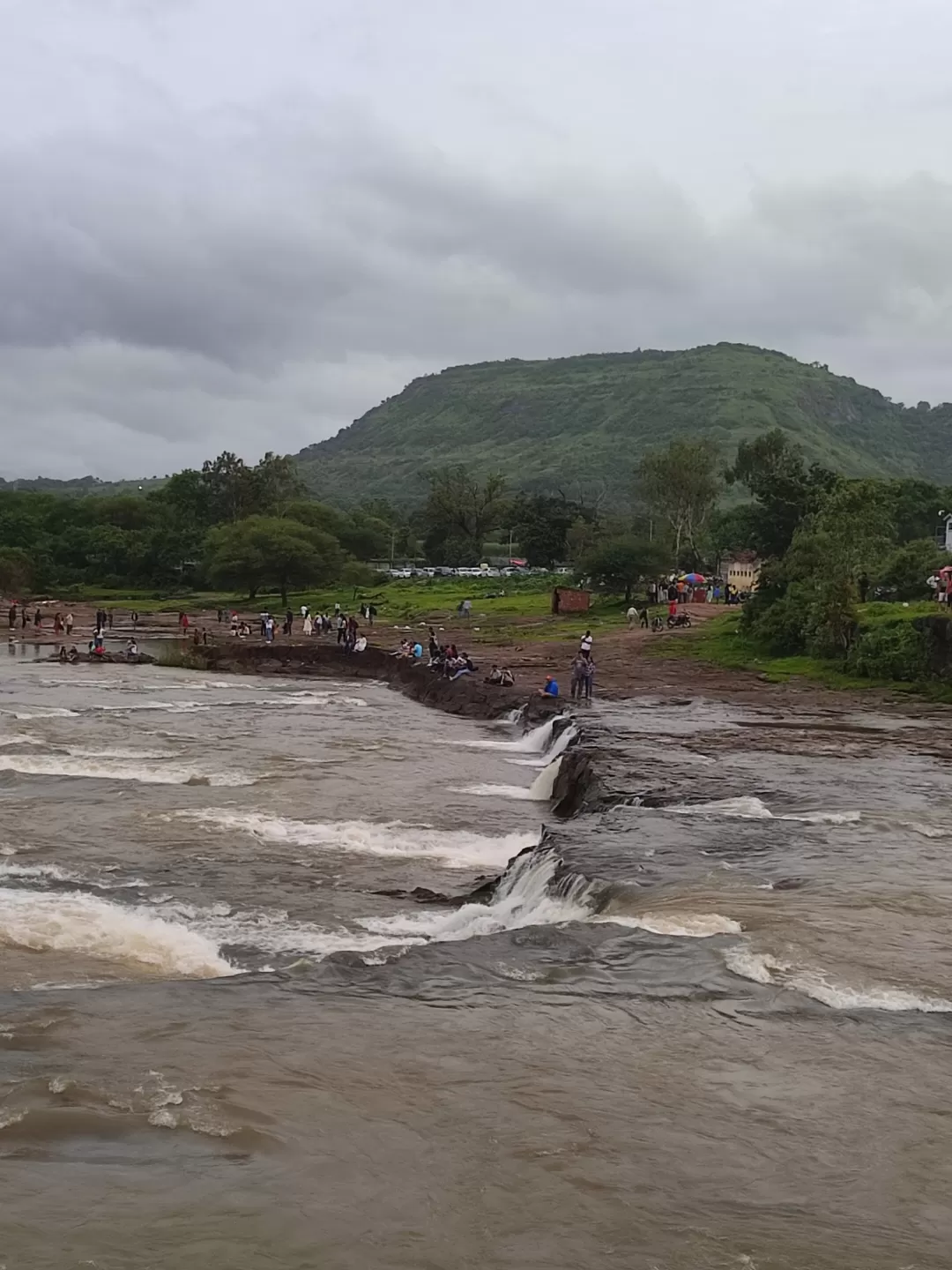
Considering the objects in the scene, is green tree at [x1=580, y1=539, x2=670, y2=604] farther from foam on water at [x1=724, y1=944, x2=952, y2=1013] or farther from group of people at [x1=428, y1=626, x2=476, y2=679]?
foam on water at [x1=724, y1=944, x2=952, y2=1013]

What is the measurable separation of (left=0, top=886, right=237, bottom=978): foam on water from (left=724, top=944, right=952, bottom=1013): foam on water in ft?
17.9

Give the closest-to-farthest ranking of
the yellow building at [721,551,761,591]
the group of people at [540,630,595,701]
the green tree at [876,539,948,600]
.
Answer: the group of people at [540,630,595,701] < the green tree at [876,539,948,600] < the yellow building at [721,551,761,591]

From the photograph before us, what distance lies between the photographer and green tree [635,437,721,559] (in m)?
91.5

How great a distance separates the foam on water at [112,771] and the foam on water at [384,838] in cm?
349

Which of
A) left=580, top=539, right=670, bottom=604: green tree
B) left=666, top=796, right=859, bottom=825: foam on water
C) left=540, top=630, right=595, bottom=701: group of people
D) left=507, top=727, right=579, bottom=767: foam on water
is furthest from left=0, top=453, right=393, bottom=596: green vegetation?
left=666, top=796, right=859, bottom=825: foam on water

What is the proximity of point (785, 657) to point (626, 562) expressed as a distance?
81.6 feet

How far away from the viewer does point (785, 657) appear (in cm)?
4512

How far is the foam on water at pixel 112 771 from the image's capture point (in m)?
24.6

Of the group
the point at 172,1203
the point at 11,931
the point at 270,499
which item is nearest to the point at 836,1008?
the point at 172,1203

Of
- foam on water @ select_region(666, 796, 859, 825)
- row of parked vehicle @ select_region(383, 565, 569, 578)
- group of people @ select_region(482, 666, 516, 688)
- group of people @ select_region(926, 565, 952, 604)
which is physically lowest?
foam on water @ select_region(666, 796, 859, 825)

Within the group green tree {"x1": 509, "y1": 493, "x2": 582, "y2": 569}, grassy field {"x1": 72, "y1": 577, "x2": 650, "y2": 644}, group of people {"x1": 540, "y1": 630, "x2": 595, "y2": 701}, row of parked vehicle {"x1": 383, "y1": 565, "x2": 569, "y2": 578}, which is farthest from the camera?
green tree {"x1": 509, "y1": 493, "x2": 582, "y2": 569}

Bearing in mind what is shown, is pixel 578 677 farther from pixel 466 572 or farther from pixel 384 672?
pixel 466 572

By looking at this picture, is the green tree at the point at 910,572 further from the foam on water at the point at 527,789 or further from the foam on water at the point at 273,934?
the foam on water at the point at 273,934

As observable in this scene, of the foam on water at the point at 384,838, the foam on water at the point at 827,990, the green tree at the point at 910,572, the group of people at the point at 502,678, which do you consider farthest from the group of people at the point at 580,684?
the green tree at the point at 910,572
